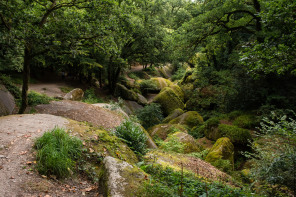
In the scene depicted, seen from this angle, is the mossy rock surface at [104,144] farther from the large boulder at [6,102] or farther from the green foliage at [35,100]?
the green foliage at [35,100]

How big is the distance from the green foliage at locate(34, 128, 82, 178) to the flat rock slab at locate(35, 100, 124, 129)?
4.02 m

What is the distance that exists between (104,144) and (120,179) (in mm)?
1900

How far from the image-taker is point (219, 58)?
16.8m

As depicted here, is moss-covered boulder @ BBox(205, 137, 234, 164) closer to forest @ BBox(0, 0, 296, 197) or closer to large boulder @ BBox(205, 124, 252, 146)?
forest @ BBox(0, 0, 296, 197)

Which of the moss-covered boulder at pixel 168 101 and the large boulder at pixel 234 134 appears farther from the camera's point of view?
the moss-covered boulder at pixel 168 101

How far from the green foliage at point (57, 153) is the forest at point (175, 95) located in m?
0.02

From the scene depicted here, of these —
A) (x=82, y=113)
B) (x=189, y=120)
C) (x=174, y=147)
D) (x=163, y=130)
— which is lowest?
(x=163, y=130)

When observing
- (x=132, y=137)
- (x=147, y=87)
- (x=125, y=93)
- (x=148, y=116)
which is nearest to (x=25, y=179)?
(x=132, y=137)

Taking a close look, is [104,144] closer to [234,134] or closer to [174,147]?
[174,147]

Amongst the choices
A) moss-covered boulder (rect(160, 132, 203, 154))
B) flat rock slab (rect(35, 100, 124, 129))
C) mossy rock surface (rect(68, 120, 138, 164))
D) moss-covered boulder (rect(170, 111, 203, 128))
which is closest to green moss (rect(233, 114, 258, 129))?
moss-covered boulder (rect(170, 111, 203, 128))

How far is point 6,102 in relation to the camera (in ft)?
28.7

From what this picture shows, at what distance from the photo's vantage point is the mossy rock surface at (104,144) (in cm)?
445

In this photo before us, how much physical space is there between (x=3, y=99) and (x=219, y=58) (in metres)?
16.8

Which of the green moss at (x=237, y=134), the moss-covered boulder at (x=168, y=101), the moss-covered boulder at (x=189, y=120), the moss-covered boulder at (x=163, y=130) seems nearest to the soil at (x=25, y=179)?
the moss-covered boulder at (x=163, y=130)
